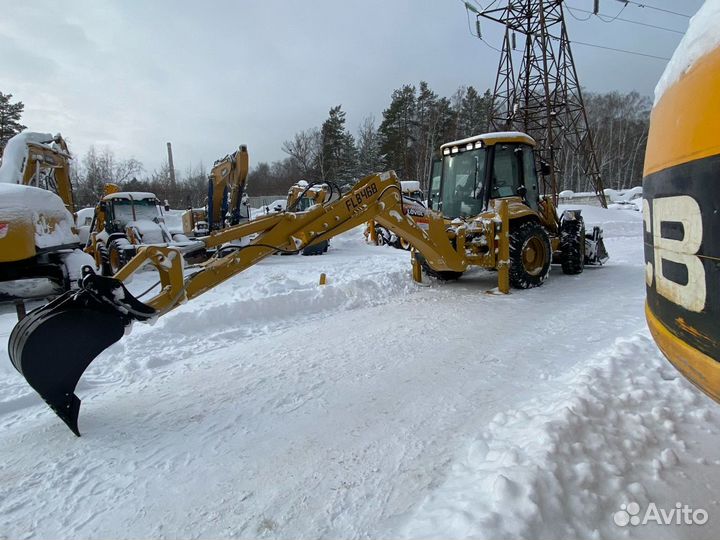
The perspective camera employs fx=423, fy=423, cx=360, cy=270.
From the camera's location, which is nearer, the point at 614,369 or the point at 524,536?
the point at 524,536

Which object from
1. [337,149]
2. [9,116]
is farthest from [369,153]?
[9,116]

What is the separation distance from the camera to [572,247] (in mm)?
8516

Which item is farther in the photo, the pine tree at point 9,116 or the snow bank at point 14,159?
the pine tree at point 9,116

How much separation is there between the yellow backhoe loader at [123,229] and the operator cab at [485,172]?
677cm

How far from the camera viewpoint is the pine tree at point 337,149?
45.2m

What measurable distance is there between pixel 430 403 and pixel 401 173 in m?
41.6

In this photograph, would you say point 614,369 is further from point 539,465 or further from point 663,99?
point 663,99

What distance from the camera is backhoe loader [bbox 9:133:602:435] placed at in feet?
9.65

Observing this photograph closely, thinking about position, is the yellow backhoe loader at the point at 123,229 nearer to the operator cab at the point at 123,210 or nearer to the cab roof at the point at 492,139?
the operator cab at the point at 123,210

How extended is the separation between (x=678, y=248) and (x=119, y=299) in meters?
3.33

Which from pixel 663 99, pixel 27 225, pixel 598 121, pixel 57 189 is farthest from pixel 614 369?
pixel 598 121

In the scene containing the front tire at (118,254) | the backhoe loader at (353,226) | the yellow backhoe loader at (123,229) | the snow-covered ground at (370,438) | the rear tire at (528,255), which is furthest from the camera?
the yellow backhoe loader at (123,229)

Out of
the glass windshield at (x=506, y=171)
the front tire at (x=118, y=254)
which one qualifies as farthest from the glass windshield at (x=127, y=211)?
the glass windshield at (x=506, y=171)

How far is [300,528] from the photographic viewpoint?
6.97ft
